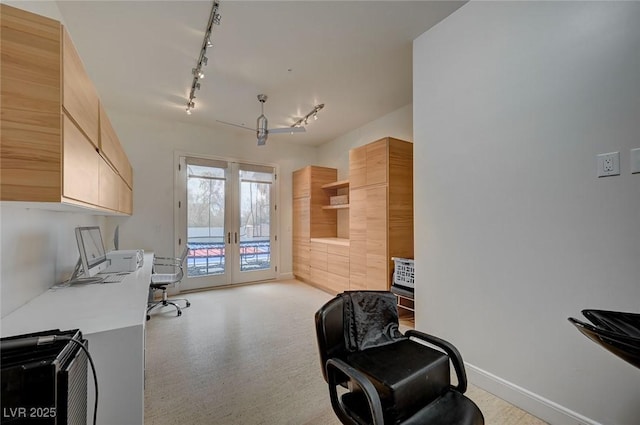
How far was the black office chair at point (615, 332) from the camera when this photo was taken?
35.1 inches

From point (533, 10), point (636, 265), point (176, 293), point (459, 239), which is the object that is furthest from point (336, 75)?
point (176, 293)

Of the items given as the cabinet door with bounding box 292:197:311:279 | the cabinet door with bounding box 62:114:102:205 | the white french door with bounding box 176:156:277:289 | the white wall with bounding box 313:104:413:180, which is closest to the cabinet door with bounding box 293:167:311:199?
the cabinet door with bounding box 292:197:311:279

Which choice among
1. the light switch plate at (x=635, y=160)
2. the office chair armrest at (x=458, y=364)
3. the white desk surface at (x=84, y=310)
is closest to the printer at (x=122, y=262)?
the white desk surface at (x=84, y=310)

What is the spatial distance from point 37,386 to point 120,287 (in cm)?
141

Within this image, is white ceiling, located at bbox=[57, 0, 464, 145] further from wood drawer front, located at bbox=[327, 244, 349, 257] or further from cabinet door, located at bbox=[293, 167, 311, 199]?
wood drawer front, located at bbox=[327, 244, 349, 257]

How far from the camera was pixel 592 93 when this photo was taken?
1.52 meters

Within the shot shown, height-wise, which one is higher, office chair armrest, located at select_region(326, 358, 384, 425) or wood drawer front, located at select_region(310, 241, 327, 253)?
wood drawer front, located at select_region(310, 241, 327, 253)

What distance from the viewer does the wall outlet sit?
143 cm

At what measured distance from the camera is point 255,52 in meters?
2.69

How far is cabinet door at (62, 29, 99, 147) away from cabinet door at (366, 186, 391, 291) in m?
2.90

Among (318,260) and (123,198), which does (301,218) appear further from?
(123,198)

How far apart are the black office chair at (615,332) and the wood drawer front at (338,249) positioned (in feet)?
9.98

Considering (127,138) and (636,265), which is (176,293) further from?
(636,265)

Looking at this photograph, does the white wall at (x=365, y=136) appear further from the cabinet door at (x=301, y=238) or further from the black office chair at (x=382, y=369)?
the black office chair at (x=382, y=369)
